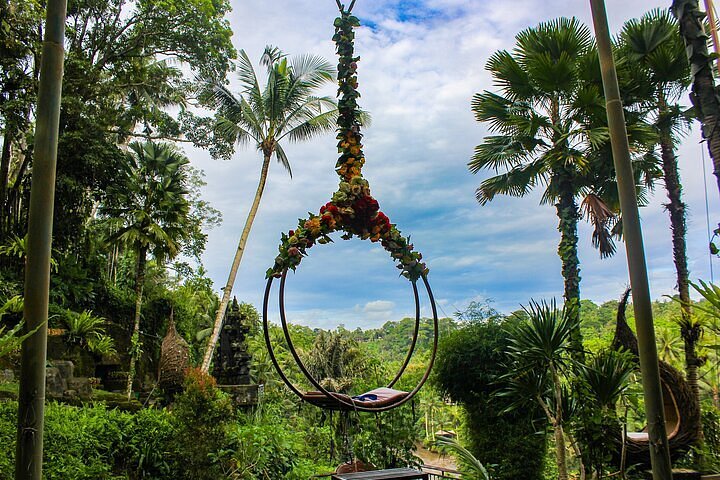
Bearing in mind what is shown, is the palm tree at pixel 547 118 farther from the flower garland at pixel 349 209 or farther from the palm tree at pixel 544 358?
the flower garland at pixel 349 209

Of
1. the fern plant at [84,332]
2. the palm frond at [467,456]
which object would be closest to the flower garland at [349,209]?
the palm frond at [467,456]

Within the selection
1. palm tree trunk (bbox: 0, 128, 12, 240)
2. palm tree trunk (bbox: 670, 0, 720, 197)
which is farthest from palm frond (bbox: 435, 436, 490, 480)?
palm tree trunk (bbox: 0, 128, 12, 240)

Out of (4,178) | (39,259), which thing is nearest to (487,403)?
(39,259)

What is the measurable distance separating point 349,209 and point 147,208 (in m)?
7.95

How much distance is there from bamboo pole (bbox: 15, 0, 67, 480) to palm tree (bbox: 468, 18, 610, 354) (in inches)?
223

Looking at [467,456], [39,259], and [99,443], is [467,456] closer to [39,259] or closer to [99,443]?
[99,443]

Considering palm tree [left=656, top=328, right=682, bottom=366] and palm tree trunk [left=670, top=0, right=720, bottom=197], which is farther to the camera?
palm tree [left=656, top=328, right=682, bottom=366]

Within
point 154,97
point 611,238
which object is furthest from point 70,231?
point 611,238

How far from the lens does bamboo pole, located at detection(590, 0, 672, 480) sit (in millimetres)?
2385

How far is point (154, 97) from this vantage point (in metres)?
12.5

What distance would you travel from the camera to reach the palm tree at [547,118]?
644 cm

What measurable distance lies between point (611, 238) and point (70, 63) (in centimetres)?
880

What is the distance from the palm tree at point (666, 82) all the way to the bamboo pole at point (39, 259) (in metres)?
6.48

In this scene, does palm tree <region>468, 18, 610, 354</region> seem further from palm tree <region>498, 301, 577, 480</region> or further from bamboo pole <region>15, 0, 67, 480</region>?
bamboo pole <region>15, 0, 67, 480</region>
